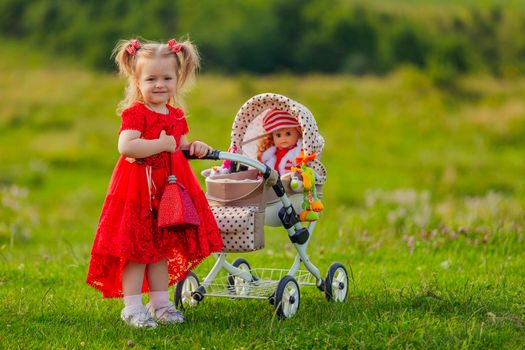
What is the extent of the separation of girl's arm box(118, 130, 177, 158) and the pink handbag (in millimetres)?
210

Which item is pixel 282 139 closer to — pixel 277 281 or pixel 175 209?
pixel 277 281

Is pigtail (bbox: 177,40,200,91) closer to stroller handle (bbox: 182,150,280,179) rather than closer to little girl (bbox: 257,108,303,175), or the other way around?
stroller handle (bbox: 182,150,280,179)

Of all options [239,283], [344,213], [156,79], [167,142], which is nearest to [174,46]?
[156,79]

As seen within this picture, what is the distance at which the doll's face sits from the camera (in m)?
6.43

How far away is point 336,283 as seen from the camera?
6289 millimetres

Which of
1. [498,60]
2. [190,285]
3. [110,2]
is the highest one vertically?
[110,2]

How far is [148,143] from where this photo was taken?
17.8ft

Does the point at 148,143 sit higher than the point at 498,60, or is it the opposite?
the point at 498,60

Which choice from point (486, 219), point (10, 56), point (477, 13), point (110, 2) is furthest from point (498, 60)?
point (486, 219)

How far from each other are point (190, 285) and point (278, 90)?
2062 centimetres

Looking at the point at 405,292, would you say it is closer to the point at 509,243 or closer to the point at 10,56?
the point at 509,243

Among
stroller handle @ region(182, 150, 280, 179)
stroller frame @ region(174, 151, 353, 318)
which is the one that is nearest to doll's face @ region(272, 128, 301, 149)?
stroller frame @ region(174, 151, 353, 318)

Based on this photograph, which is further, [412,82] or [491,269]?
[412,82]

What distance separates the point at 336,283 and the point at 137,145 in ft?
6.00
